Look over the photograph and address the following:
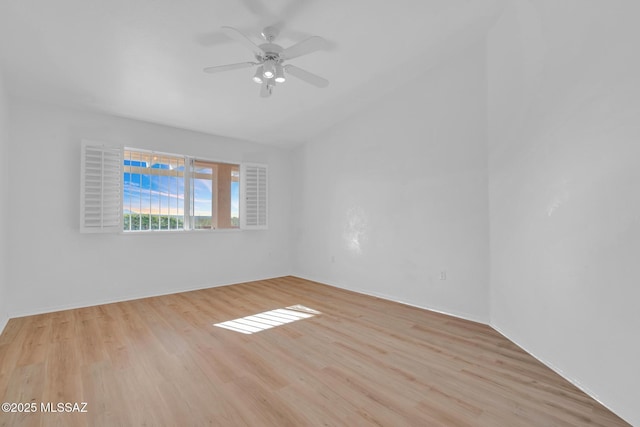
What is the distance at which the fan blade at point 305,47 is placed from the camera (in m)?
2.19

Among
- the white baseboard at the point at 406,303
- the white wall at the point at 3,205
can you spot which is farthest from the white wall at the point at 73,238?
the white baseboard at the point at 406,303

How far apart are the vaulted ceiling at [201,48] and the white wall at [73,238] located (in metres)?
0.32

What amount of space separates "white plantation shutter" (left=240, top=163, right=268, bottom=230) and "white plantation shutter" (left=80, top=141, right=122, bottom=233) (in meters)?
1.87

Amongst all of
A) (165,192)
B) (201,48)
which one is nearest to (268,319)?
(165,192)

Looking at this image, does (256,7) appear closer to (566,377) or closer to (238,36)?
(238,36)

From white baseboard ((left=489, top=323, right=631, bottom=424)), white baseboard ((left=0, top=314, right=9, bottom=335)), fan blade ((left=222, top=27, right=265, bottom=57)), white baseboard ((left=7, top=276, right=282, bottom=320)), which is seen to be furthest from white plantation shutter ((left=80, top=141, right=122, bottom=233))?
white baseboard ((left=489, top=323, right=631, bottom=424))

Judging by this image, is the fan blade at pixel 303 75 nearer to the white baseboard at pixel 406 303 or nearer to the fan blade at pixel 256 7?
the fan blade at pixel 256 7

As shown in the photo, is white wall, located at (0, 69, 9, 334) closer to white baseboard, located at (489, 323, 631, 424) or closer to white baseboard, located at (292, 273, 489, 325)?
white baseboard, located at (292, 273, 489, 325)

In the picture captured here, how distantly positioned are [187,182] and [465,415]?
453cm

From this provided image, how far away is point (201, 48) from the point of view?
2.62 meters

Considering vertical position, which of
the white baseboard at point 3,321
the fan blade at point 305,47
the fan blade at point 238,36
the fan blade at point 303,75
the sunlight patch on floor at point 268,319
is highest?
the fan blade at point 305,47

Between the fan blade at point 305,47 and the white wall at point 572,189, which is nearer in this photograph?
the white wall at point 572,189

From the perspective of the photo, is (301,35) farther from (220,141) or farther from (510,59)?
(220,141)

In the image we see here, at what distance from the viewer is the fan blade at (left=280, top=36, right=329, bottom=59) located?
2191mm
